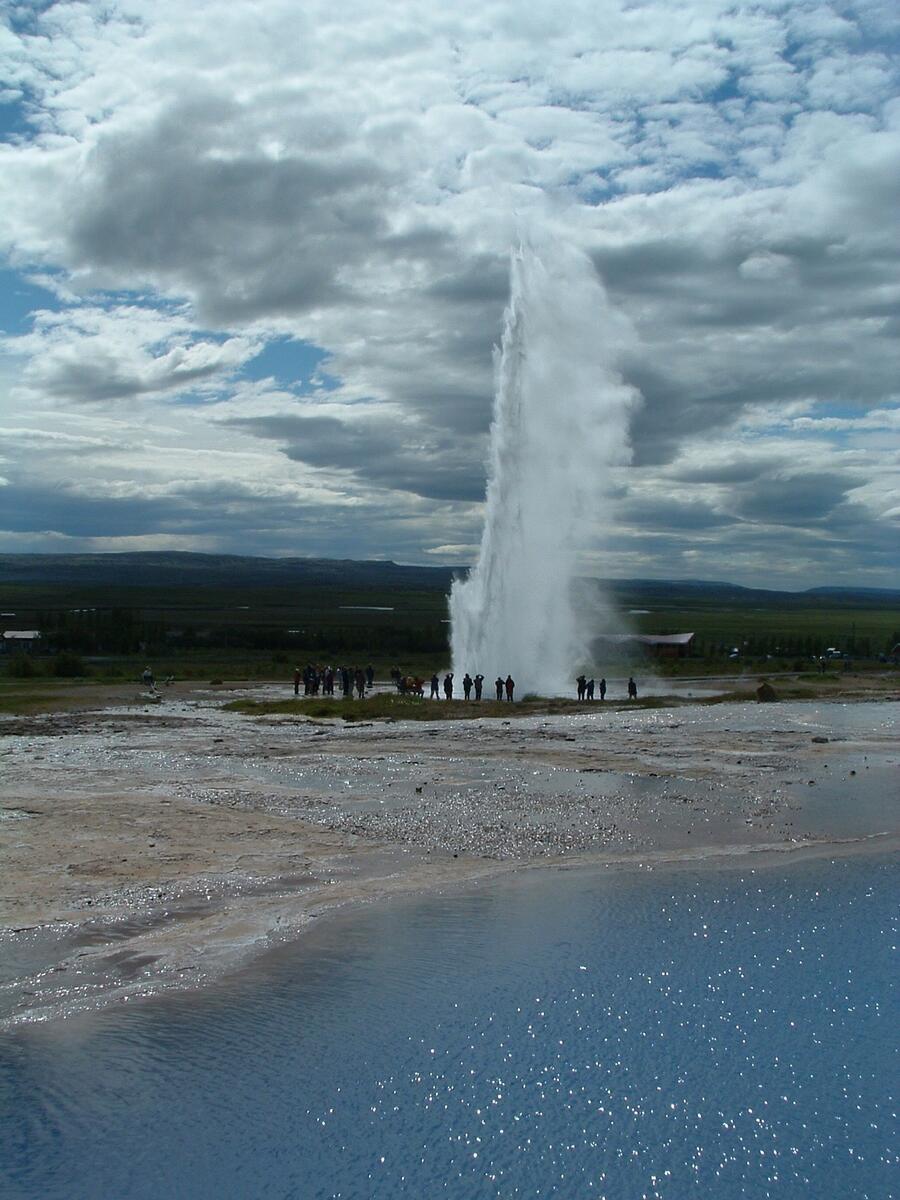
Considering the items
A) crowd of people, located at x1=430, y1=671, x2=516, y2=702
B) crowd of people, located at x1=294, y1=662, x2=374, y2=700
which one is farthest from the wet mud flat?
crowd of people, located at x1=294, y1=662, x2=374, y2=700

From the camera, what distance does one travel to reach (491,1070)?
8.20m

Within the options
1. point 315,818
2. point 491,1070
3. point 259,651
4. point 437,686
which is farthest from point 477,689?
point 259,651

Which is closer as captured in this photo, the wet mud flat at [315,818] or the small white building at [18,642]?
the wet mud flat at [315,818]

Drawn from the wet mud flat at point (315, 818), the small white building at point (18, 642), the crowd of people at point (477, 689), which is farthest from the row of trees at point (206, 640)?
the wet mud flat at point (315, 818)

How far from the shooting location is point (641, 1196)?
6703 mm

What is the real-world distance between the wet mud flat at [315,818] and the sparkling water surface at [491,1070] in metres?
1.00

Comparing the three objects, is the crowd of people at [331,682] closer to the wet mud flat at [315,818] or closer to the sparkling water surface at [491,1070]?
the wet mud flat at [315,818]

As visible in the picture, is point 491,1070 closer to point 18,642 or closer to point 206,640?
point 18,642

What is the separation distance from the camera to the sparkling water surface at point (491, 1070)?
23.0 ft

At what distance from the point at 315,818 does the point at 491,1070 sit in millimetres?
8464

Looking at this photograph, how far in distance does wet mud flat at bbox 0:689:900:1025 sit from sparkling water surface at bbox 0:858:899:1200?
1.00 meters

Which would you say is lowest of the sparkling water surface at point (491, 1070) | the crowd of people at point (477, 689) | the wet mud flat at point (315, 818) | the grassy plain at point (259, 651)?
the sparkling water surface at point (491, 1070)

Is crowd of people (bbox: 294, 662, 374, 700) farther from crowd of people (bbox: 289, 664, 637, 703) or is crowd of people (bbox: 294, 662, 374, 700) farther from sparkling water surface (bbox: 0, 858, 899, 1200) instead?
sparkling water surface (bbox: 0, 858, 899, 1200)

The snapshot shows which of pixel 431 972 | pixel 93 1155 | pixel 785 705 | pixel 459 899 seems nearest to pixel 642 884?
pixel 459 899
